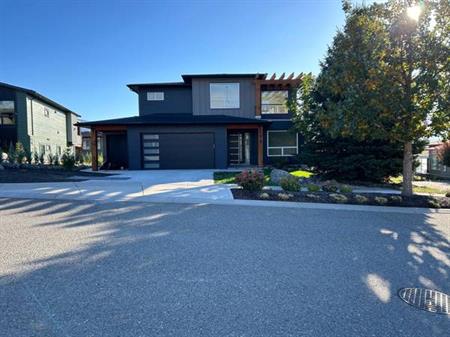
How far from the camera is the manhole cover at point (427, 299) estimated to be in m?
2.78

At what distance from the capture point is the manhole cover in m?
2.78

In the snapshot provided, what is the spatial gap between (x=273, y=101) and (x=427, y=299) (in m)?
17.9

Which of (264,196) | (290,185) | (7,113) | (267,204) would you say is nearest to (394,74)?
(290,185)

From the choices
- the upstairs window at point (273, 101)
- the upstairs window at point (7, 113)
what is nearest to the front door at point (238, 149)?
the upstairs window at point (273, 101)

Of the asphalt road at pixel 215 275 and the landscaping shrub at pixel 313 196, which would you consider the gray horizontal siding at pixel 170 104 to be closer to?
the landscaping shrub at pixel 313 196

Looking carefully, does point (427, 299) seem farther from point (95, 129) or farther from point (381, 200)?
point (95, 129)

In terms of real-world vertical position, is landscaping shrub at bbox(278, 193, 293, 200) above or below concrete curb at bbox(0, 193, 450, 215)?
above

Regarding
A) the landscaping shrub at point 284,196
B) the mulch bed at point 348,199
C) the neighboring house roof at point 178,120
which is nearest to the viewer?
the mulch bed at point 348,199

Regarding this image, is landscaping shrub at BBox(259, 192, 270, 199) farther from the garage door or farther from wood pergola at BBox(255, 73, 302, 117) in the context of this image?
wood pergola at BBox(255, 73, 302, 117)

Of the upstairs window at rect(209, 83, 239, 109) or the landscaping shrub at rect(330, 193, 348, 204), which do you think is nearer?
the landscaping shrub at rect(330, 193, 348, 204)

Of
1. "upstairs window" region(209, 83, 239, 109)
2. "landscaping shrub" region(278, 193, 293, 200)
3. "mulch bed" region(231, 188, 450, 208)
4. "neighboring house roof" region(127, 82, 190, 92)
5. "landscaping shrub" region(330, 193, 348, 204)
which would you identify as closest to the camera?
"mulch bed" region(231, 188, 450, 208)

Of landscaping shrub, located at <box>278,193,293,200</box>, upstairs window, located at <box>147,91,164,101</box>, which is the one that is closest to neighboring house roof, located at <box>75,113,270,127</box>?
upstairs window, located at <box>147,91,164,101</box>

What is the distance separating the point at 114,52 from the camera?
59.3 feet

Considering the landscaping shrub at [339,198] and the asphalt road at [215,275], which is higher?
the landscaping shrub at [339,198]
